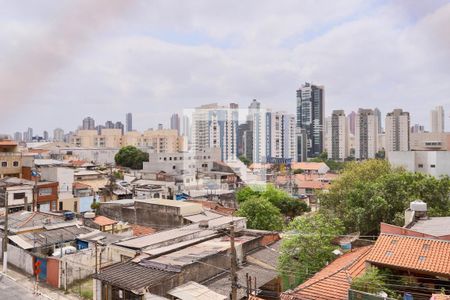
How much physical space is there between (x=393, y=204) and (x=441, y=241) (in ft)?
27.0

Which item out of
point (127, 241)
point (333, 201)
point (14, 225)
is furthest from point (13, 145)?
point (333, 201)

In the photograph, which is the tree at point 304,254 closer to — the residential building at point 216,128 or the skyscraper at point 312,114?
the residential building at point 216,128

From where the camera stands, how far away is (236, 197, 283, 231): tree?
21219 millimetres

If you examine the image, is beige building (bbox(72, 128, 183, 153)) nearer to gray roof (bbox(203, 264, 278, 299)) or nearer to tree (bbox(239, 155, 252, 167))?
tree (bbox(239, 155, 252, 167))

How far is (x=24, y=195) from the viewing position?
24734 mm

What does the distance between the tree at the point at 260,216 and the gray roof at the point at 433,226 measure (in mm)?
8570

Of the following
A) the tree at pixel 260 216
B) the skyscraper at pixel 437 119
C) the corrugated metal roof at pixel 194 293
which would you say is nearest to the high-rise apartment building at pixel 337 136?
the skyscraper at pixel 437 119

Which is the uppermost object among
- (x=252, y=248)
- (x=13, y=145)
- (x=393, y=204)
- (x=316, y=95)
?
(x=316, y=95)

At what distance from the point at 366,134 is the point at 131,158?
58.8m

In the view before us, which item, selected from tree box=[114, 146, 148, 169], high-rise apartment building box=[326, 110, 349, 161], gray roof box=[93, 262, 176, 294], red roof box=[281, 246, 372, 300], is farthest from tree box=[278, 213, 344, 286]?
high-rise apartment building box=[326, 110, 349, 161]

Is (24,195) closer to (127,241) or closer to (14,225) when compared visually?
(14,225)

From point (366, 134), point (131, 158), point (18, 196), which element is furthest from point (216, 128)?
point (366, 134)

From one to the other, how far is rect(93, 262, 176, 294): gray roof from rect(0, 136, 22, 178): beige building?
970 inches

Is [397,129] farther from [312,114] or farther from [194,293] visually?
[194,293]
